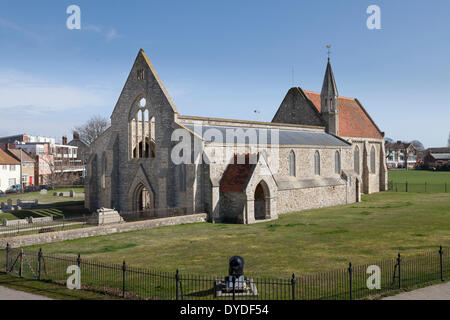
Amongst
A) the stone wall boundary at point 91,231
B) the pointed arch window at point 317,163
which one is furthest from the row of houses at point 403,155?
the stone wall boundary at point 91,231

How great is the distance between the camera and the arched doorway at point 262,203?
33.6 meters

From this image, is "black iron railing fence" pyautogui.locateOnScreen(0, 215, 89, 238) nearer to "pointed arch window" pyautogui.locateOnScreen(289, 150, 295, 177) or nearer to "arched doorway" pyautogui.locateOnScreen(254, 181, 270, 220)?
"arched doorway" pyautogui.locateOnScreen(254, 181, 270, 220)

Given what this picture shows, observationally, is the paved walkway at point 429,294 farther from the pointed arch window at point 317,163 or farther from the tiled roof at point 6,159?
the tiled roof at point 6,159

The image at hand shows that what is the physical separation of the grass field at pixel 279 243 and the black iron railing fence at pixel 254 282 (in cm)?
163

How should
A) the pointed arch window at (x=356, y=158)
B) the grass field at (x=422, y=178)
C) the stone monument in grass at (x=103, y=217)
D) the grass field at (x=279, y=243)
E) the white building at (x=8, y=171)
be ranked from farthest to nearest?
the grass field at (x=422, y=178) < the white building at (x=8, y=171) < the pointed arch window at (x=356, y=158) < the stone monument in grass at (x=103, y=217) < the grass field at (x=279, y=243)

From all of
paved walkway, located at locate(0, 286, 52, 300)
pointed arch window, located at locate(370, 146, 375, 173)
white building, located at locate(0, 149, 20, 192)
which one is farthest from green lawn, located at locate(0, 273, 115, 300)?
white building, located at locate(0, 149, 20, 192)

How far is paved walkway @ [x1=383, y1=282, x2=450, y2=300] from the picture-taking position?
13.8 m

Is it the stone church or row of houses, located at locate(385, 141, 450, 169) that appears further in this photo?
row of houses, located at locate(385, 141, 450, 169)

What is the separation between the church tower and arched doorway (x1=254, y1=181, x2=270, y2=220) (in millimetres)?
17779

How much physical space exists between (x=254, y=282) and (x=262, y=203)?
75.0ft
